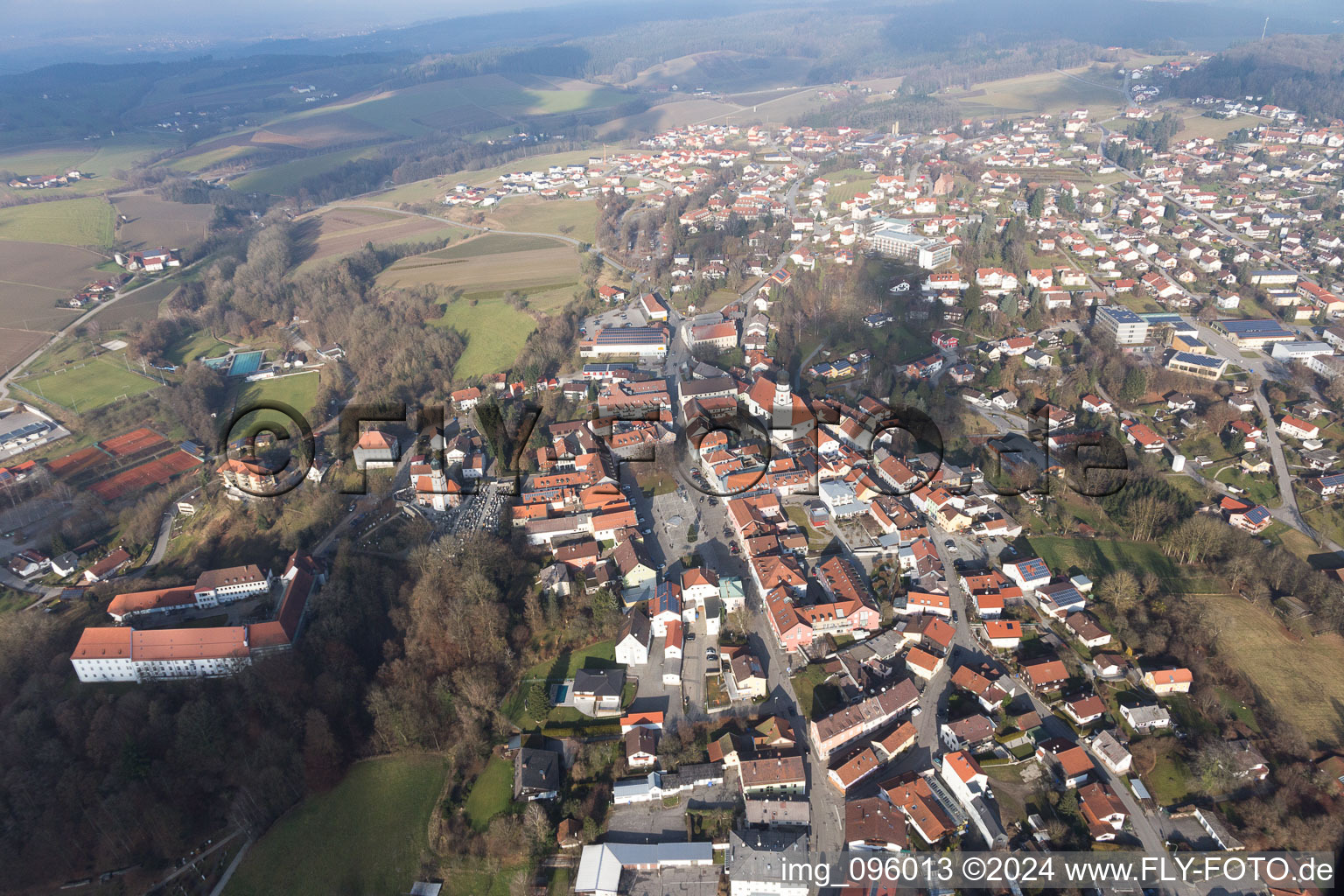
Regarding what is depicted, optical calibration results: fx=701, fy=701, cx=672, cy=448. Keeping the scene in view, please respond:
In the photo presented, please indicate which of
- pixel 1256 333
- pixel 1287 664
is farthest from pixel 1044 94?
pixel 1287 664

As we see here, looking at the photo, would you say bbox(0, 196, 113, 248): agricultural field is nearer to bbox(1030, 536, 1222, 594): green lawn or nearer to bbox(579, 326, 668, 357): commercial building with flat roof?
bbox(579, 326, 668, 357): commercial building with flat roof

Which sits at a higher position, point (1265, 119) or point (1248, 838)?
point (1265, 119)

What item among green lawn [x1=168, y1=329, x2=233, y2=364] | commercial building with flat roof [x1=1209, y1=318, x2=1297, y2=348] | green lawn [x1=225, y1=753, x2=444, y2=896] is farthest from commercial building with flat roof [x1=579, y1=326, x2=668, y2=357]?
commercial building with flat roof [x1=1209, y1=318, x2=1297, y2=348]

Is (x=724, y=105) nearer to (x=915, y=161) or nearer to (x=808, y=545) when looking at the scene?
(x=915, y=161)

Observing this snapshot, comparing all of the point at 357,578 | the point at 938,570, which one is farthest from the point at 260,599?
the point at 938,570

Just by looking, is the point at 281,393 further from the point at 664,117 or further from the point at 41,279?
the point at 664,117
